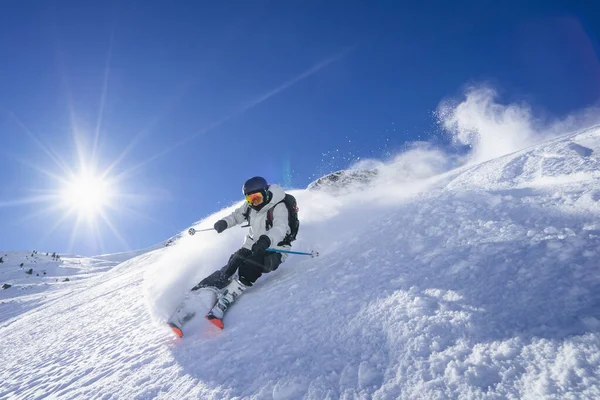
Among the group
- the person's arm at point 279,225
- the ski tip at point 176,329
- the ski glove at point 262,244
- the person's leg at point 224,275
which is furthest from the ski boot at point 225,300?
the person's arm at point 279,225

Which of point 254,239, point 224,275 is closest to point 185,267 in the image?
point 224,275

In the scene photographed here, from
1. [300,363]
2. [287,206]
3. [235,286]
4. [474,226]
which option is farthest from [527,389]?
[287,206]

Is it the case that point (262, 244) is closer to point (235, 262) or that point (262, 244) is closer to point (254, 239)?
point (235, 262)

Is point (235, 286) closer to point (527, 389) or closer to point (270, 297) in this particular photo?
point (270, 297)

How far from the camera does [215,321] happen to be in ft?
14.9

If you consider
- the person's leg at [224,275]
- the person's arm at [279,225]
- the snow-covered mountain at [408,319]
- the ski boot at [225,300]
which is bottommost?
the snow-covered mountain at [408,319]

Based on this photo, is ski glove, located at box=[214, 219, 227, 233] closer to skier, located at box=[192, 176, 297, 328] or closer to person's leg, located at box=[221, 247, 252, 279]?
skier, located at box=[192, 176, 297, 328]

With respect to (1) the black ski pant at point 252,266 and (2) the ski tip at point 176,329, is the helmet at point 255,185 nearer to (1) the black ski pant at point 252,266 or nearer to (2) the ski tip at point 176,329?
(1) the black ski pant at point 252,266

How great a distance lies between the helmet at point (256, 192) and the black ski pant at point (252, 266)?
1.02 meters

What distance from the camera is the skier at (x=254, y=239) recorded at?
5.45 metres

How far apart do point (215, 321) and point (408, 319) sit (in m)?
2.74

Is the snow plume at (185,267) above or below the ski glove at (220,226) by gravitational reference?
below

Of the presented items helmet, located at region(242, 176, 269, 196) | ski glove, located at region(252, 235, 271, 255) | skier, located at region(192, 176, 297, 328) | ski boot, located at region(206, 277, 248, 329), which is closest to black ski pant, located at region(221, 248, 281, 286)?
skier, located at region(192, 176, 297, 328)

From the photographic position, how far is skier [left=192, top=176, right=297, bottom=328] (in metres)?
5.45
